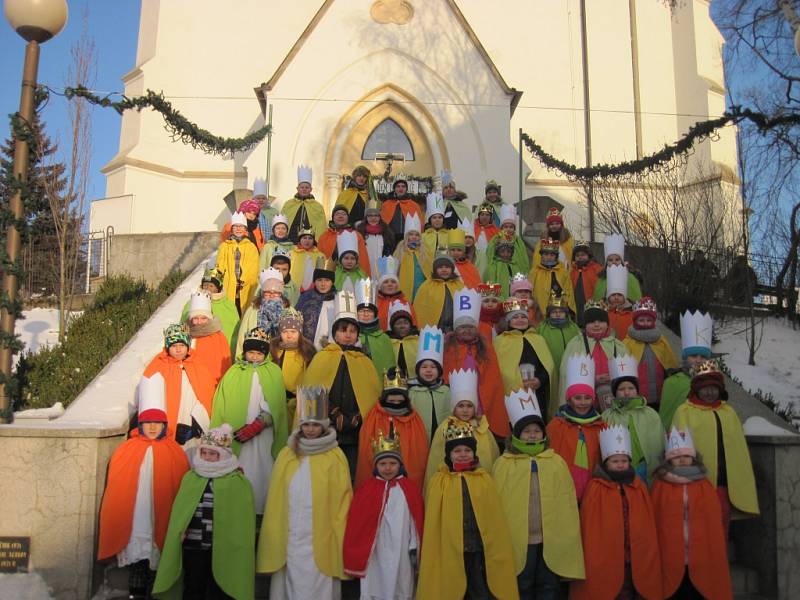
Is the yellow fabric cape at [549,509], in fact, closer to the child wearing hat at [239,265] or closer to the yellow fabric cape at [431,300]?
the yellow fabric cape at [431,300]

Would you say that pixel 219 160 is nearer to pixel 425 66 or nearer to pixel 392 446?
pixel 425 66

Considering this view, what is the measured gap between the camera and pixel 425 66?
19.5m

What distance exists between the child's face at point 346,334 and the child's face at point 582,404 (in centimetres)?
209

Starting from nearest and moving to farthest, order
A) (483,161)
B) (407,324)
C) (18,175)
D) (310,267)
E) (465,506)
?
(465,506) < (18,175) < (407,324) < (310,267) < (483,161)

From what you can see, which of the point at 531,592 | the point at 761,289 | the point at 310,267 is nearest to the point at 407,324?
the point at 310,267

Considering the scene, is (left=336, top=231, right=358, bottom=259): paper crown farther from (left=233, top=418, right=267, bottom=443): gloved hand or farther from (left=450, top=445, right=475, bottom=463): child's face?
(left=450, top=445, right=475, bottom=463): child's face

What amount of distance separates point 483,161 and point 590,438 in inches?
547

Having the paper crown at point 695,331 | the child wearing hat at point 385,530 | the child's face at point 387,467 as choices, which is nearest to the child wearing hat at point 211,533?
the child wearing hat at point 385,530

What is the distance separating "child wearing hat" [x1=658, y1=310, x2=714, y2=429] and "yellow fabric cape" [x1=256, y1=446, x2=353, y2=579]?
10.3 ft

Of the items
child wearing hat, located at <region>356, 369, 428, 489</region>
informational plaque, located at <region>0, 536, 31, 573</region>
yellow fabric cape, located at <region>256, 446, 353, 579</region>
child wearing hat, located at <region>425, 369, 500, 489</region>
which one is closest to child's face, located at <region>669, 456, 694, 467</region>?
child wearing hat, located at <region>425, 369, 500, 489</region>

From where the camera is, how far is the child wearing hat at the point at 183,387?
6.46 metres

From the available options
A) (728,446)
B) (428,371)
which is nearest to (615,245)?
(728,446)

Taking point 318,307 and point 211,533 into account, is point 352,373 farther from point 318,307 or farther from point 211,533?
point 211,533

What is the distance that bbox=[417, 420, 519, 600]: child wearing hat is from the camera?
509 centimetres
